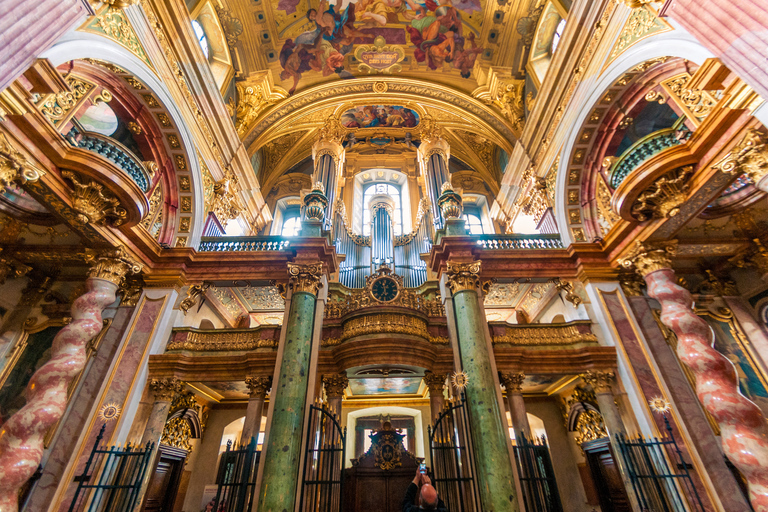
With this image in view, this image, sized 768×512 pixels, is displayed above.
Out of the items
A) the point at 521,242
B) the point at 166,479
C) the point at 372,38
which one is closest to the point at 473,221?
the point at 521,242

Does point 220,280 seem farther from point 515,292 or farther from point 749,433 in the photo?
point 749,433

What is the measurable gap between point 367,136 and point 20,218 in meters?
12.6

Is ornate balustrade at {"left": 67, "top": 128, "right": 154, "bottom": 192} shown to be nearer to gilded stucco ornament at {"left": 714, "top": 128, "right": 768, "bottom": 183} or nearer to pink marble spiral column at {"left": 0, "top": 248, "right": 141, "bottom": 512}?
pink marble spiral column at {"left": 0, "top": 248, "right": 141, "bottom": 512}

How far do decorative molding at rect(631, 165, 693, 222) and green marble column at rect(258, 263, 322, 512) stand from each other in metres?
6.77

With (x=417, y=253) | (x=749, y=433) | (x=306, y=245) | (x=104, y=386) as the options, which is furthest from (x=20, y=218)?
(x=749, y=433)

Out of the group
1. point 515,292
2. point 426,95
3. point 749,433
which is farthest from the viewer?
point 426,95

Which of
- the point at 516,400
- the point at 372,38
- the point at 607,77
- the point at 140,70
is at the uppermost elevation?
the point at 372,38

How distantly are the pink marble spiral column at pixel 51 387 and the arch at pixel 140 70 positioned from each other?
2.40 meters

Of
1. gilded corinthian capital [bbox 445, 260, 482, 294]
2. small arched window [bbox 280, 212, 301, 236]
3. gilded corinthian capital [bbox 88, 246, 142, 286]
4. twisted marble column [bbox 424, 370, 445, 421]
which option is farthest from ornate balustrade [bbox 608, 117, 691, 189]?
small arched window [bbox 280, 212, 301, 236]

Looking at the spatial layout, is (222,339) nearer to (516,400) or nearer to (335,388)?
(335,388)

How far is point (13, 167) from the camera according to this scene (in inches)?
201

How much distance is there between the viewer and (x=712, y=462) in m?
6.35

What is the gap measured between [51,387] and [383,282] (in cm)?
661

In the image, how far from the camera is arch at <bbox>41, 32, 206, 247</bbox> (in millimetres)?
5629
